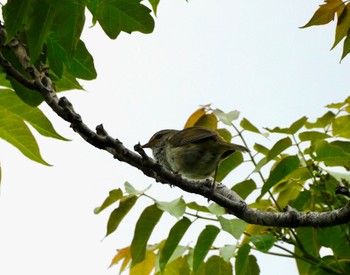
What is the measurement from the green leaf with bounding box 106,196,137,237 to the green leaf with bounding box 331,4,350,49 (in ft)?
4.12

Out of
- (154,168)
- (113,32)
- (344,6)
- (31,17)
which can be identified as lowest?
(154,168)

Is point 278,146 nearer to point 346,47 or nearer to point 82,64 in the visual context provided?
point 346,47

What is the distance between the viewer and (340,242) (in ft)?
9.58

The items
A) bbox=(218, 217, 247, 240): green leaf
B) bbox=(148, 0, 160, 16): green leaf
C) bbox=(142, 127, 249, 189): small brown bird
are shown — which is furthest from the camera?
bbox=(142, 127, 249, 189): small brown bird

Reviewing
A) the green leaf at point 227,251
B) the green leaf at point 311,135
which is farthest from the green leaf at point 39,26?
the green leaf at point 311,135

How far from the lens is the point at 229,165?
10.5 feet

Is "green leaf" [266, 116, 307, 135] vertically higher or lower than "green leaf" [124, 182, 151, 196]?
higher

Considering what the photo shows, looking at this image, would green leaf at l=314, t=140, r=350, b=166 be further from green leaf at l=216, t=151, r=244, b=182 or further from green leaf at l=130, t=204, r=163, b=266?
green leaf at l=130, t=204, r=163, b=266

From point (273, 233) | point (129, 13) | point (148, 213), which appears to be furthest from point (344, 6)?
point (148, 213)

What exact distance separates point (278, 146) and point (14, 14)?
131 centimetres

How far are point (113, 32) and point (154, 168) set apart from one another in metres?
0.54

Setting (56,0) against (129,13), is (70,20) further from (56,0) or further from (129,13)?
(129,13)

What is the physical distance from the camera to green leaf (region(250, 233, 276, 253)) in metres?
2.75

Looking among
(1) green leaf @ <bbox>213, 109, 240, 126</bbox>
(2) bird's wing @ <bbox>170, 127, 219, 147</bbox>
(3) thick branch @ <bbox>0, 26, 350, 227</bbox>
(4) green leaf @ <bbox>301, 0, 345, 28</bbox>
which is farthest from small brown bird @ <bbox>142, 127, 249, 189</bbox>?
(4) green leaf @ <bbox>301, 0, 345, 28</bbox>
